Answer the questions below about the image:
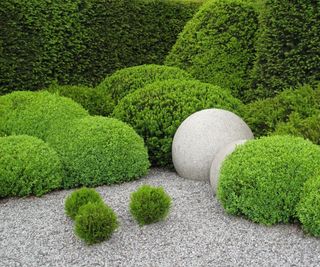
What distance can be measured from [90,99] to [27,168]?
247cm

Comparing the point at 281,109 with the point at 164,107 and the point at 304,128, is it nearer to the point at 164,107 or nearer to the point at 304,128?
→ the point at 304,128

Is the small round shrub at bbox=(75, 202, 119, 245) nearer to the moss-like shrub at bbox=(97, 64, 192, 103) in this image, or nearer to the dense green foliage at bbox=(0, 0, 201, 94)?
the moss-like shrub at bbox=(97, 64, 192, 103)

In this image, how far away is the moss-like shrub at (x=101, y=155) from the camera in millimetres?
6520

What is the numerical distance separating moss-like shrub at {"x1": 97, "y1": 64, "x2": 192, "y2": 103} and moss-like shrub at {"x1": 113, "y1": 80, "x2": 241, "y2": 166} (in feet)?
3.99

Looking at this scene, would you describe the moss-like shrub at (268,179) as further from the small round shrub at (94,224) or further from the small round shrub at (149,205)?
the small round shrub at (94,224)

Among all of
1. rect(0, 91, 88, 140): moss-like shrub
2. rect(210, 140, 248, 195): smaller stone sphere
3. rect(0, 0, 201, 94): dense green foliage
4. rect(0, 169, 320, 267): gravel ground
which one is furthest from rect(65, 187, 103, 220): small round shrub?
rect(0, 0, 201, 94): dense green foliage

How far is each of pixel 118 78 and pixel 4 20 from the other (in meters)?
2.15

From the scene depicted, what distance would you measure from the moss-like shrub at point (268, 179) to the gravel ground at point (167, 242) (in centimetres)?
15

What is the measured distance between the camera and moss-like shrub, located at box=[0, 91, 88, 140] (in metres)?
7.23

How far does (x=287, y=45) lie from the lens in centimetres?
815

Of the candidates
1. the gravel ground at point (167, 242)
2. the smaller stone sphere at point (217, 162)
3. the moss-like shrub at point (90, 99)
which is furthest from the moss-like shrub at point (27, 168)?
the moss-like shrub at point (90, 99)

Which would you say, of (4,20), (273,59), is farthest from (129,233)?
(4,20)

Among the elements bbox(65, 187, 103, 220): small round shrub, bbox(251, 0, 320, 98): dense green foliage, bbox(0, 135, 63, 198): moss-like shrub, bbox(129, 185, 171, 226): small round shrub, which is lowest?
bbox(0, 135, 63, 198): moss-like shrub

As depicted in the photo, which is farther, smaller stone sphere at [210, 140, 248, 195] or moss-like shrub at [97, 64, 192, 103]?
moss-like shrub at [97, 64, 192, 103]
